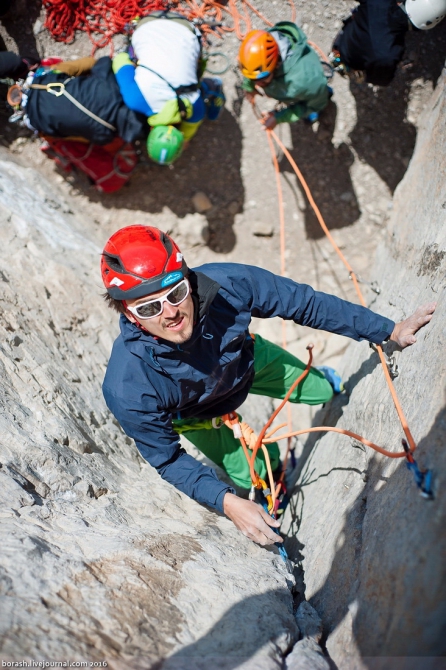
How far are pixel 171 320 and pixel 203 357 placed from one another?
0.36 m

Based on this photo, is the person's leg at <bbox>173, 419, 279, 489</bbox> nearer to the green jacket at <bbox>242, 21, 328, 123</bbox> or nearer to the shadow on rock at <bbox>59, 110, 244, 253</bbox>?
the shadow on rock at <bbox>59, 110, 244, 253</bbox>

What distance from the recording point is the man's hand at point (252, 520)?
2588 millimetres

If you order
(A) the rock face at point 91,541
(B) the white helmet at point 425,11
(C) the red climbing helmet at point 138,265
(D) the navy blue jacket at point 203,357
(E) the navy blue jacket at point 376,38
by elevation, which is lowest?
(A) the rock face at point 91,541

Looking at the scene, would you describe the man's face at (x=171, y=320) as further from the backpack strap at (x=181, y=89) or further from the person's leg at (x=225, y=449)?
the backpack strap at (x=181, y=89)

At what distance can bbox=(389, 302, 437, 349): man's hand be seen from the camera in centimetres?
287

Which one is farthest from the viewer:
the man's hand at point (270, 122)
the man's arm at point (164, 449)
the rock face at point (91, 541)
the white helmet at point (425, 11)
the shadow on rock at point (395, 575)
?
the man's hand at point (270, 122)

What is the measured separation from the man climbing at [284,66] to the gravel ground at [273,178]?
2.64 ft

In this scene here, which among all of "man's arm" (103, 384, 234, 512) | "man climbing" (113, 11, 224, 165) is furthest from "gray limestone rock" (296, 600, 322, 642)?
Result: "man climbing" (113, 11, 224, 165)

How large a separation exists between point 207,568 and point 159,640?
0.46m

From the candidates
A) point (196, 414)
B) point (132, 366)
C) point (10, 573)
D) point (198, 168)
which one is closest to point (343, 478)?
point (196, 414)

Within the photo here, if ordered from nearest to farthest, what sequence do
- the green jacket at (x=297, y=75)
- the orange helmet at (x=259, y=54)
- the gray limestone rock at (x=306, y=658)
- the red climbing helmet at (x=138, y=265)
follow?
1. the gray limestone rock at (x=306, y=658)
2. the red climbing helmet at (x=138, y=265)
3. the orange helmet at (x=259, y=54)
4. the green jacket at (x=297, y=75)

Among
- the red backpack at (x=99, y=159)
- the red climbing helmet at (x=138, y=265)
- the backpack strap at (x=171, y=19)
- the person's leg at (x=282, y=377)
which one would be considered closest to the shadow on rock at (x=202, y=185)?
the red backpack at (x=99, y=159)

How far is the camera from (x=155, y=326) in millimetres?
2623

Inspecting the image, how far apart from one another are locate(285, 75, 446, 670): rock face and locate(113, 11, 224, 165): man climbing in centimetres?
218
